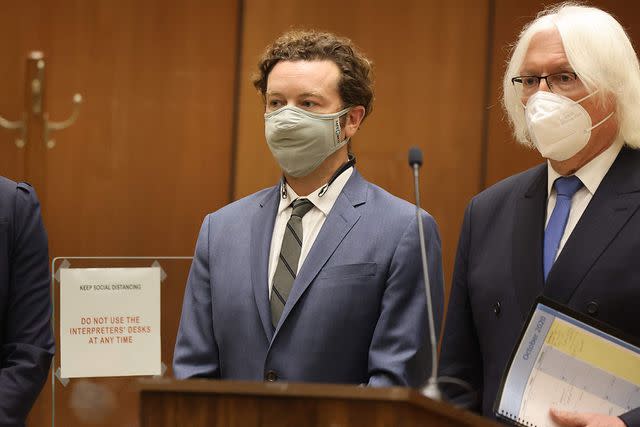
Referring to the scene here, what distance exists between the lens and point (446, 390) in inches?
96.9

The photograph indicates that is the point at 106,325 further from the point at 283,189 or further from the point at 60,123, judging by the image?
the point at 60,123

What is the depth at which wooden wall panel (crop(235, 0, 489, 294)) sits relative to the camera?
4.40m

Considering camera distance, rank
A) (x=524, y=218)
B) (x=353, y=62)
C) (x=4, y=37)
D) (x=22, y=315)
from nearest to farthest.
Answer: (x=524, y=218) < (x=22, y=315) < (x=353, y=62) < (x=4, y=37)

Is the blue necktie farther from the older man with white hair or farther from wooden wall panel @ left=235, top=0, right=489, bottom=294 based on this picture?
wooden wall panel @ left=235, top=0, right=489, bottom=294

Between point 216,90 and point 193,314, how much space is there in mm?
1931

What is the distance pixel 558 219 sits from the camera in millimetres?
2295

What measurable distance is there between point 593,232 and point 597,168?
7.0 inches

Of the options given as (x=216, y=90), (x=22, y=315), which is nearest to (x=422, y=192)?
(x=216, y=90)

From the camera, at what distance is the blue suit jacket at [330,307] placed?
A: 2.53m

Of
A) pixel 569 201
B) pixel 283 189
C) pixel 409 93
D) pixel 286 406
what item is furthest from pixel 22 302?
pixel 409 93

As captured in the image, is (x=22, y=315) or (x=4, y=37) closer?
(x=22, y=315)

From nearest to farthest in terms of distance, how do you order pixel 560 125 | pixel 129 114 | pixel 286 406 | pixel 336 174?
pixel 286 406 < pixel 560 125 < pixel 336 174 < pixel 129 114

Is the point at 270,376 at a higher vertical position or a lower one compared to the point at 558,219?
lower

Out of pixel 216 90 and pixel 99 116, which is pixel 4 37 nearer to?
pixel 99 116
